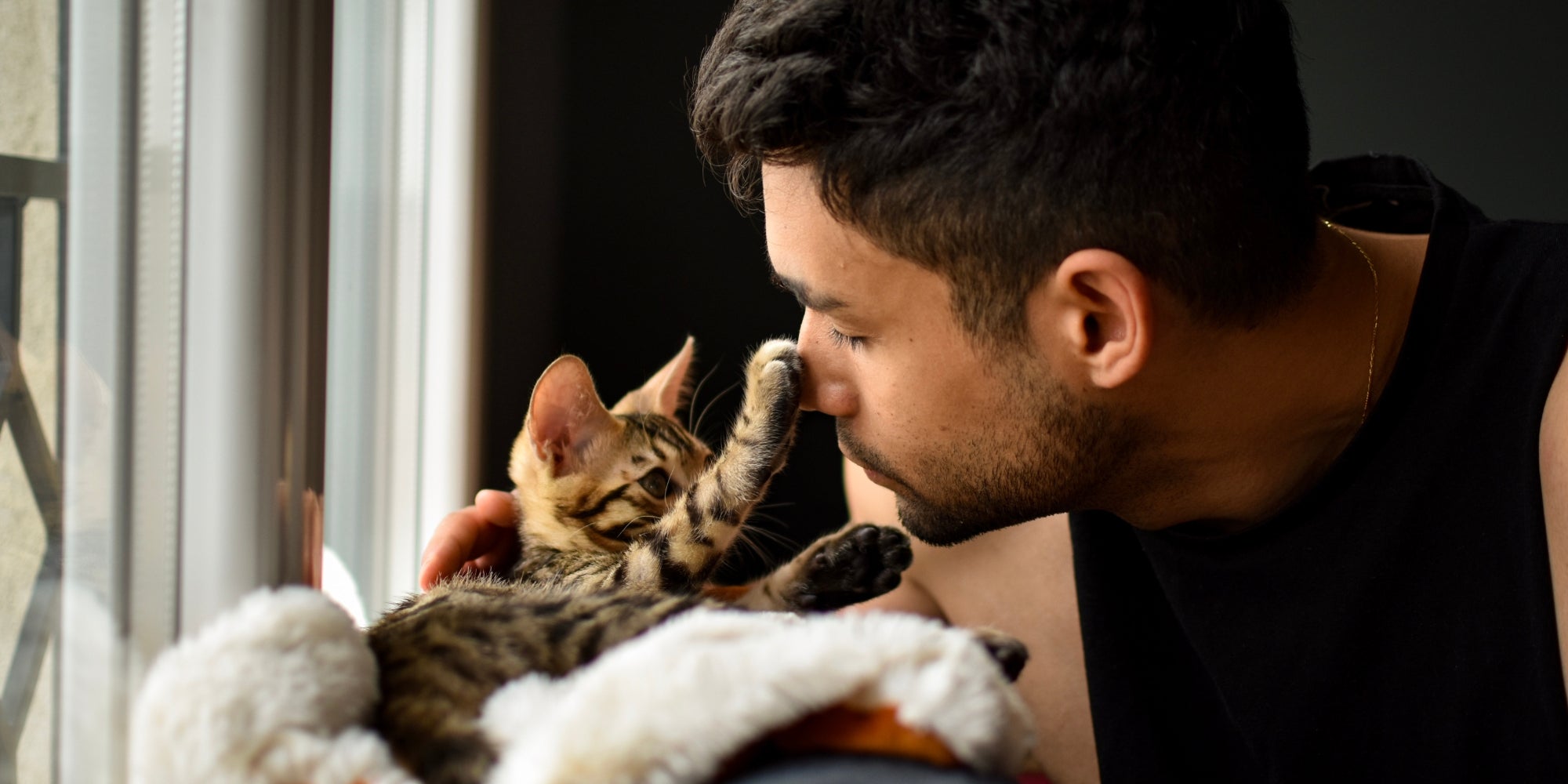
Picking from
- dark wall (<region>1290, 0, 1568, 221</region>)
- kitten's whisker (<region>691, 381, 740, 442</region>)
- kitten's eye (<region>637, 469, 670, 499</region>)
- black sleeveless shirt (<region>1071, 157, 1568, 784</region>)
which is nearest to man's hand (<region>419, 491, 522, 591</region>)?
kitten's eye (<region>637, 469, 670, 499</region>)

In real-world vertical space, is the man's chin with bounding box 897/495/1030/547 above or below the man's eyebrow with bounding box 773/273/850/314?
below

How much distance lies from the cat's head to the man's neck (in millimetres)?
569

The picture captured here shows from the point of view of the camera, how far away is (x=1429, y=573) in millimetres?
1027

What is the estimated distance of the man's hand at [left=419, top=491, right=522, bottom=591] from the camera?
1.07 meters

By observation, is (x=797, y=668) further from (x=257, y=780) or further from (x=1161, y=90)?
(x=1161, y=90)

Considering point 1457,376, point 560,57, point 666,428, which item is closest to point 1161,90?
point 1457,376

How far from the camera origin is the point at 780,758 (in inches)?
18.9

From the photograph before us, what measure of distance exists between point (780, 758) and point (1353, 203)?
1238 millimetres

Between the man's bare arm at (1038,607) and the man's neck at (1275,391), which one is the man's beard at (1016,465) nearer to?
the man's neck at (1275,391)

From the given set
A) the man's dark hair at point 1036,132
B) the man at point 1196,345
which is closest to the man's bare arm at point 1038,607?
the man at point 1196,345

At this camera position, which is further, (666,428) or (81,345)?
(666,428)

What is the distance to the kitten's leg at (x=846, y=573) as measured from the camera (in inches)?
44.4

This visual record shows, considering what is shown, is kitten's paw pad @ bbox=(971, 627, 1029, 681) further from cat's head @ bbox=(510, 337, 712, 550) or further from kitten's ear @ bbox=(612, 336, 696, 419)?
kitten's ear @ bbox=(612, 336, 696, 419)

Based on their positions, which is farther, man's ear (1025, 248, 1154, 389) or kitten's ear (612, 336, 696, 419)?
kitten's ear (612, 336, 696, 419)
